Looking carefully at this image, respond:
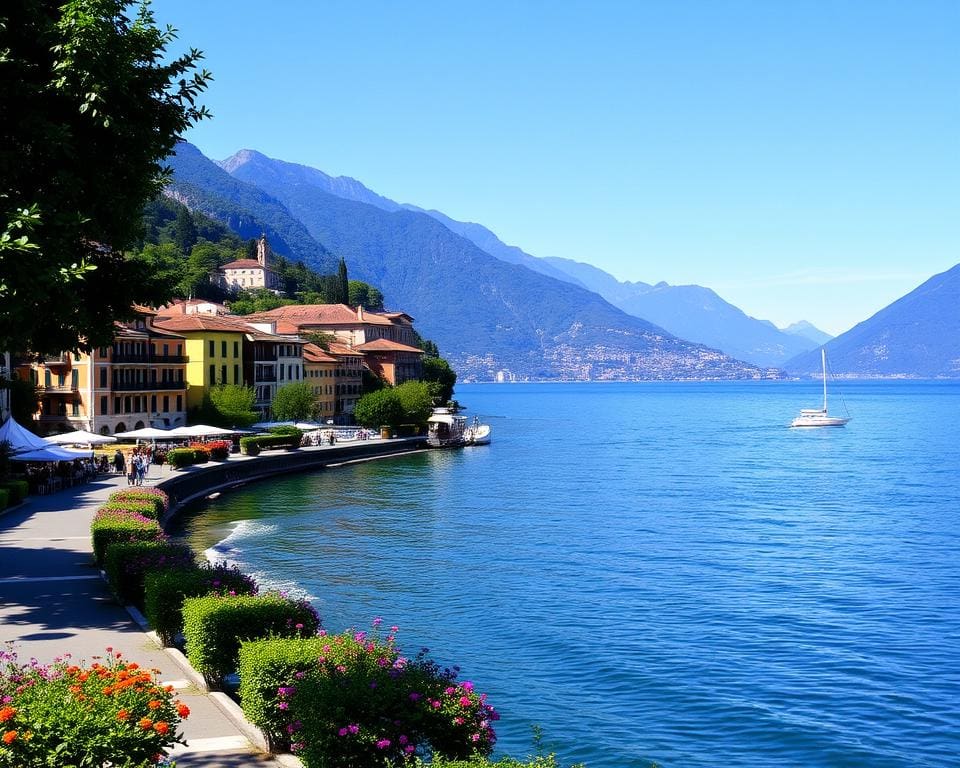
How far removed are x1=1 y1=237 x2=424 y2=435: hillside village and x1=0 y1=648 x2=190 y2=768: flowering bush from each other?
31.4m

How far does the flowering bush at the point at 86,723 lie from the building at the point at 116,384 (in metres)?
59.7

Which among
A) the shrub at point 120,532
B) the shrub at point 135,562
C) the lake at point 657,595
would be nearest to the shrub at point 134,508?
the shrub at point 120,532

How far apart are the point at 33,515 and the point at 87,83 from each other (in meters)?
23.4

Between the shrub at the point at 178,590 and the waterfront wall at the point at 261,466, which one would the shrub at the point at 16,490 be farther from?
the shrub at the point at 178,590

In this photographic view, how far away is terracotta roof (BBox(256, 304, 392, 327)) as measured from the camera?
138 metres

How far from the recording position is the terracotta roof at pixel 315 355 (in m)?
112

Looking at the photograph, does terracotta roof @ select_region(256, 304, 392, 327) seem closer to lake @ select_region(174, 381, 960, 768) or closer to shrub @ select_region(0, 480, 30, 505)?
lake @ select_region(174, 381, 960, 768)

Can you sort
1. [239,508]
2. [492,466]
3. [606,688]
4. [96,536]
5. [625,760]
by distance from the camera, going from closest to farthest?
[625,760]
[606,688]
[96,536]
[239,508]
[492,466]

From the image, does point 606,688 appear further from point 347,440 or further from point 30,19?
point 347,440

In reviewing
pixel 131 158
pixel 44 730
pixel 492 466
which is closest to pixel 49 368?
pixel 492 466

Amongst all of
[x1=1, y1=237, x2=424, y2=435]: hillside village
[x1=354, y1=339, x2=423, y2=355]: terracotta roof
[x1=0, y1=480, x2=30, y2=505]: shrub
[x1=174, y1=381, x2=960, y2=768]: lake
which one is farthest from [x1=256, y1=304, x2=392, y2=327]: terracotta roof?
[x1=0, y1=480, x2=30, y2=505]: shrub

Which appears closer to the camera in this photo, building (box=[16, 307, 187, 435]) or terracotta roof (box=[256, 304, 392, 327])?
building (box=[16, 307, 187, 435])

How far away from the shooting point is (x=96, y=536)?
2461cm

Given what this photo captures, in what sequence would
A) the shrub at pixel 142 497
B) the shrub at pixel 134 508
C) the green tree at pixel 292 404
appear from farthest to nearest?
the green tree at pixel 292 404 < the shrub at pixel 142 497 < the shrub at pixel 134 508
